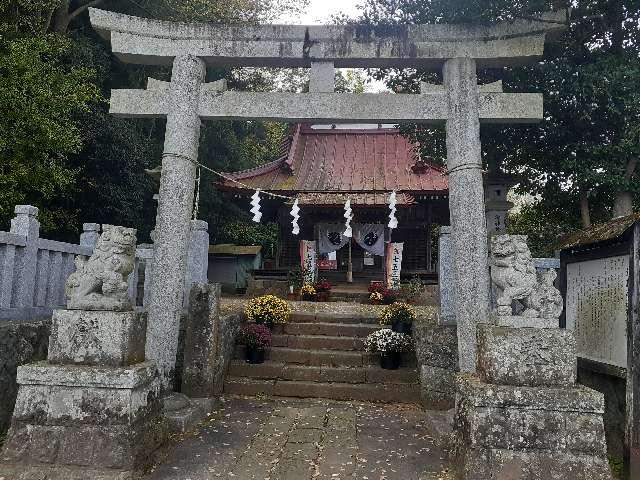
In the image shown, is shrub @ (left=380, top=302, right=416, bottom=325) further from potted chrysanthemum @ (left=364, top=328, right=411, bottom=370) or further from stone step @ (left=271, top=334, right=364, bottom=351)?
potted chrysanthemum @ (left=364, top=328, right=411, bottom=370)

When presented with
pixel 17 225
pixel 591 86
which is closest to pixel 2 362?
pixel 17 225

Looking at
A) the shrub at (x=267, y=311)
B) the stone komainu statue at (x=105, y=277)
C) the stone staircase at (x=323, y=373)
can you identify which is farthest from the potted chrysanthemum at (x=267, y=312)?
the stone komainu statue at (x=105, y=277)

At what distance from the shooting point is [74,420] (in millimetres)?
4453

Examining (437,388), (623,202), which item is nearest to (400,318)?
(437,388)

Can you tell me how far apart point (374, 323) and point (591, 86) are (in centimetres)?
590

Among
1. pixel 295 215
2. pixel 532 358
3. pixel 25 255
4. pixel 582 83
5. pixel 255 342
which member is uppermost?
pixel 582 83

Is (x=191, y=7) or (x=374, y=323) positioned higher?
(x=191, y=7)

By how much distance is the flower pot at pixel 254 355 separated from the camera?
8508mm

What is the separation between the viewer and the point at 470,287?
627 centimetres

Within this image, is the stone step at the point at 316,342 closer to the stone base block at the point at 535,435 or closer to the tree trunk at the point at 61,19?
the stone base block at the point at 535,435

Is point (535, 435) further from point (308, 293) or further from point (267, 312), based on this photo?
point (308, 293)

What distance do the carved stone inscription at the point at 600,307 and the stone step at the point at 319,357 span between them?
3.00m

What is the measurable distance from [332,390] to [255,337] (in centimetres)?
163

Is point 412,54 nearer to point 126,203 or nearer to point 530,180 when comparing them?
point 530,180
